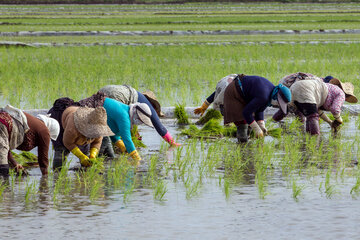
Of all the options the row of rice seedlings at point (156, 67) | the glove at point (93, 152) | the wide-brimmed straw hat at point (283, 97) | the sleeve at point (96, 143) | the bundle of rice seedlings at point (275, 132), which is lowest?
the row of rice seedlings at point (156, 67)

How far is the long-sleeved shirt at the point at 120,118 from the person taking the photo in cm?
785

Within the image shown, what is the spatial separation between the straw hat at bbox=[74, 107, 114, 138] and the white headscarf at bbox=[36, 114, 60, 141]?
0.58 feet

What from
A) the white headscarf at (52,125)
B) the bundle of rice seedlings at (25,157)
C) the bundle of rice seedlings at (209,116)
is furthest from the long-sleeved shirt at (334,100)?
the white headscarf at (52,125)

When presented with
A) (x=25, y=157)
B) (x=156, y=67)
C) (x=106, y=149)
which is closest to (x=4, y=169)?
(x=25, y=157)

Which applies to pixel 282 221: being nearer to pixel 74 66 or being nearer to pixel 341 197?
pixel 341 197

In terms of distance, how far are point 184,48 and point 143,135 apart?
569 inches

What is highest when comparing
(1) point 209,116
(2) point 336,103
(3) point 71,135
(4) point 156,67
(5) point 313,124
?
(3) point 71,135

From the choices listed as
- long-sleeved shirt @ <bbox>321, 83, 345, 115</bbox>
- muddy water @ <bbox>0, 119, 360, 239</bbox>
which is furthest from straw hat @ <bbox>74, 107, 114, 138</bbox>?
long-sleeved shirt @ <bbox>321, 83, 345, 115</bbox>

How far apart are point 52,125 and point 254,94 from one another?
2.60 metres

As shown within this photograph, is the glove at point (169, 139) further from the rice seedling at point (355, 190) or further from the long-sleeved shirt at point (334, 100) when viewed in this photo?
the rice seedling at point (355, 190)

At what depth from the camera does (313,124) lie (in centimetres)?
959

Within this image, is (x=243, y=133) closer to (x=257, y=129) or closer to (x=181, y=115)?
(x=257, y=129)

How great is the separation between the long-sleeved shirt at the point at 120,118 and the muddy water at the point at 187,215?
1.13m

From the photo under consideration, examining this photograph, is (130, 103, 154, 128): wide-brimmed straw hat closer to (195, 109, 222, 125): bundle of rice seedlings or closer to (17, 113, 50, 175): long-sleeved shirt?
(17, 113, 50, 175): long-sleeved shirt
